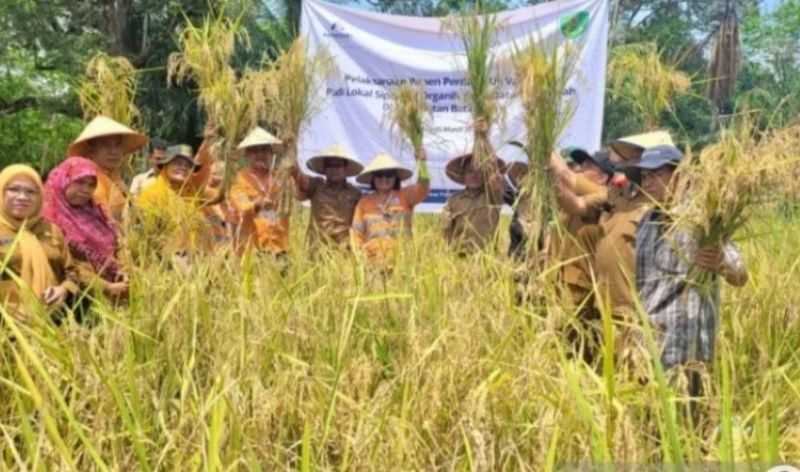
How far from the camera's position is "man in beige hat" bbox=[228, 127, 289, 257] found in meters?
3.56

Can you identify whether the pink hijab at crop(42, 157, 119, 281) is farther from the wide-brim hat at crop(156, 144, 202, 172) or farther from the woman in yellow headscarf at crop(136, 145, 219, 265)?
the wide-brim hat at crop(156, 144, 202, 172)

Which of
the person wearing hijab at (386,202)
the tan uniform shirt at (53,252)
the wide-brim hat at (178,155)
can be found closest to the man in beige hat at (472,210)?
the person wearing hijab at (386,202)

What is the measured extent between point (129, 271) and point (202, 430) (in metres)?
0.80

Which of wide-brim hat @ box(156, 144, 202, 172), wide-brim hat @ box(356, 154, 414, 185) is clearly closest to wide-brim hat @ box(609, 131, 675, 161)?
wide-brim hat @ box(356, 154, 414, 185)

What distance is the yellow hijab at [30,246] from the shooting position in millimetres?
2547

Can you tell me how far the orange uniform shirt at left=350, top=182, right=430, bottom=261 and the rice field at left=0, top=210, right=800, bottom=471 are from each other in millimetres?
1224

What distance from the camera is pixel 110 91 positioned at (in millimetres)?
3578

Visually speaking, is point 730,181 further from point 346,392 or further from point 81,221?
point 81,221

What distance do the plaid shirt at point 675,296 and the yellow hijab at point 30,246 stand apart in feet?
6.01

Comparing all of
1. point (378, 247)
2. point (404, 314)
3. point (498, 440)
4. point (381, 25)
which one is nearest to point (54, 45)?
point (381, 25)

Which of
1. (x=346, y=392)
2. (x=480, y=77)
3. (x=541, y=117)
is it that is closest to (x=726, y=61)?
(x=480, y=77)

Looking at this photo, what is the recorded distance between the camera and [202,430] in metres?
1.71

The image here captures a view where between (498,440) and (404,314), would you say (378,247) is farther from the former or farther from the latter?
(498,440)

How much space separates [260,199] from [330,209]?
1.29 feet
